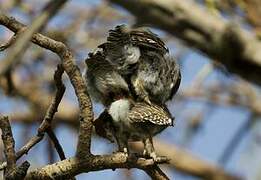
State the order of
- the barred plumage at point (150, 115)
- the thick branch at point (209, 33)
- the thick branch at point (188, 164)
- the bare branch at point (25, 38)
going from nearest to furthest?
the bare branch at point (25, 38) → the barred plumage at point (150, 115) → the thick branch at point (209, 33) → the thick branch at point (188, 164)

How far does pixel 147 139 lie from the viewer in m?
1.81

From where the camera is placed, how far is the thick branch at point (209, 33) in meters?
2.92

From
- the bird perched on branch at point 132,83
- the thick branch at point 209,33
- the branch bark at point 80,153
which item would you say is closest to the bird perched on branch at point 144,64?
the bird perched on branch at point 132,83

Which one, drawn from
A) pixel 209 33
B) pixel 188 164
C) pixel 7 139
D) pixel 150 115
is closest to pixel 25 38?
pixel 7 139

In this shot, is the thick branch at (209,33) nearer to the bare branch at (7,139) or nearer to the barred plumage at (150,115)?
the barred plumage at (150,115)

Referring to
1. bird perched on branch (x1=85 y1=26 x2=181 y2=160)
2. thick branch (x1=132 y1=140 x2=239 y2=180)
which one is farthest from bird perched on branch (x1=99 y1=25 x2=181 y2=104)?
thick branch (x1=132 y1=140 x2=239 y2=180)

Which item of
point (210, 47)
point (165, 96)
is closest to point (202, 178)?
point (210, 47)

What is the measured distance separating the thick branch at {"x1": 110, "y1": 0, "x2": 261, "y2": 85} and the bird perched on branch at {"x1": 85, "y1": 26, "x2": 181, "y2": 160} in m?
1.01

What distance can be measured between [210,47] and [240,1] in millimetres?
206

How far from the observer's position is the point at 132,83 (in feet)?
6.17

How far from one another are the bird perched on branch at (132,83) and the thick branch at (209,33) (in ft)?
3.32

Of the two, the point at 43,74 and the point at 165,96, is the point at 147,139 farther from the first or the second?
the point at 43,74

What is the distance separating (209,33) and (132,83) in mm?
1127

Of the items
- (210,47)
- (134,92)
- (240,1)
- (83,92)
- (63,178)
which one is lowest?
(63,178)
